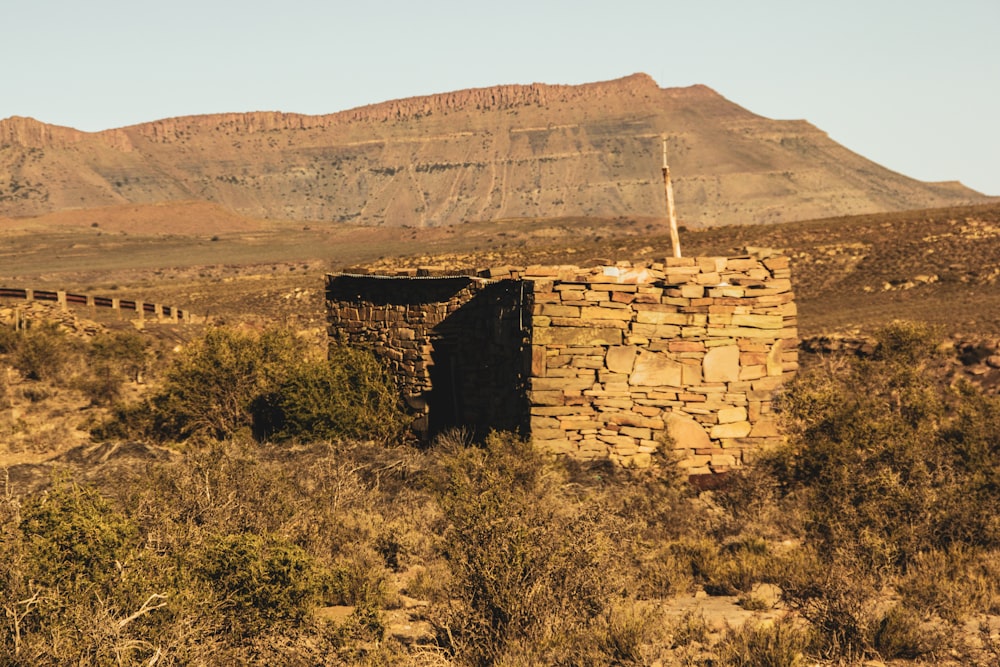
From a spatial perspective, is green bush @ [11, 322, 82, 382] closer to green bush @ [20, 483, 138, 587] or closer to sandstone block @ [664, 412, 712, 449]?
sandstone block @ [664, 412, 712, 449]

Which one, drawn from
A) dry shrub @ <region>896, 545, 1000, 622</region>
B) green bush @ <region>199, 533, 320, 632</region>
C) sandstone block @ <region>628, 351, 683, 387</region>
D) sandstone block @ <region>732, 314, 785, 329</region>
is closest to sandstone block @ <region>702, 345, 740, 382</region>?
sandstone block @ <region>732, 314, 785, 329</region>

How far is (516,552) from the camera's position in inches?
300

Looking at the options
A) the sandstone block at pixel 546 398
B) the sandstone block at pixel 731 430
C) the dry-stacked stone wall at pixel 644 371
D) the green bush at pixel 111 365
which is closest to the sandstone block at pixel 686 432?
the dry-stacked stone wall at pixel 644 371

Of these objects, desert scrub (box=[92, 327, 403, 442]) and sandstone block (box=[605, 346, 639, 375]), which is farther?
desert scrub (box=[92, 327, 403, 442])

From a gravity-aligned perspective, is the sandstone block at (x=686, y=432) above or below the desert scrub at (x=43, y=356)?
above

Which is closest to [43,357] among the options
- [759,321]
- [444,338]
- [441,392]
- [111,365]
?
[111,365]

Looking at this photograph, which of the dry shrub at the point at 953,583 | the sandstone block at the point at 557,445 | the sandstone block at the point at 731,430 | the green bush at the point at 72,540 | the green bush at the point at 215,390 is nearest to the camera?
the green bush at the point at 72,540

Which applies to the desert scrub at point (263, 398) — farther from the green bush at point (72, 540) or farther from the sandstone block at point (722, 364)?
the green bush at point (72, 540)

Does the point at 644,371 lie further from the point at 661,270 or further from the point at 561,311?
the point at 661,270

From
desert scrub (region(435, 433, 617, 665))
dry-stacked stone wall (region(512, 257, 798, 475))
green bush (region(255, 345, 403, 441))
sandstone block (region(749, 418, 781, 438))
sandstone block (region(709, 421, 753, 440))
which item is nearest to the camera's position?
desert scrub (region(435, 433, 617, 665))

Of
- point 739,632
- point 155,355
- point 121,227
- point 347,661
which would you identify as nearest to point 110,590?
point 347,661

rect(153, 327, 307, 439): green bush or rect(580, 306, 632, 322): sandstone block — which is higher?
rect(580, 306, 632, 322): sandstone block

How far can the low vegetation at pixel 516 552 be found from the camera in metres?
6.93

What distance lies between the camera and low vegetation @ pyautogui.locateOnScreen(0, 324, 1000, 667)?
6926mm
